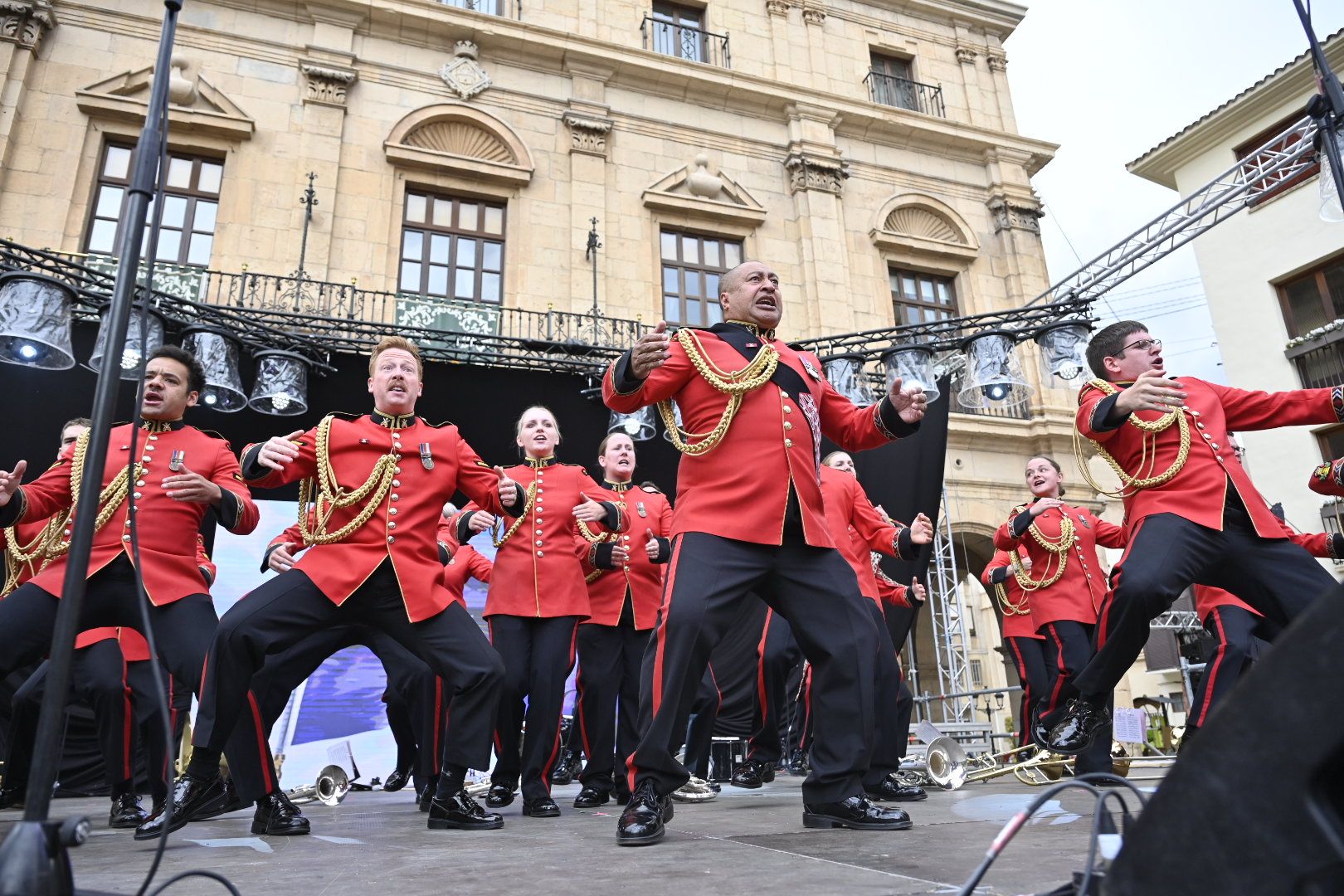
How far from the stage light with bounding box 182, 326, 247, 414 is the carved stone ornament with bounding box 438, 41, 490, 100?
689 centimetres

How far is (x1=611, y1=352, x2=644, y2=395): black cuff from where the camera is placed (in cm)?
338

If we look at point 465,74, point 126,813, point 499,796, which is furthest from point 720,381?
point 465,74

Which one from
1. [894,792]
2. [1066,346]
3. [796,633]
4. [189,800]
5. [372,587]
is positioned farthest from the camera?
[1066,346]

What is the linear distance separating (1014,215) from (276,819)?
→ 1567cm

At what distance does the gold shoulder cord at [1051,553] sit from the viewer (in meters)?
6.84

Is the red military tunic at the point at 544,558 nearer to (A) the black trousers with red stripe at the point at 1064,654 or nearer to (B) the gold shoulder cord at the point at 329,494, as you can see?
(B) the gold shoulder cord at the point at 329,494

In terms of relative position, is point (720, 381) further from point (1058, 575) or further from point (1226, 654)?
point (1058, 575)

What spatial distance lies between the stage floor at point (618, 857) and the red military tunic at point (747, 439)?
42.2 inches

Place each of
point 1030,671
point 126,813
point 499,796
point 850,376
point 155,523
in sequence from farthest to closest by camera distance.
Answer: point 850,376, point 1030,671, point 499,796, point 126,813, point 155,523

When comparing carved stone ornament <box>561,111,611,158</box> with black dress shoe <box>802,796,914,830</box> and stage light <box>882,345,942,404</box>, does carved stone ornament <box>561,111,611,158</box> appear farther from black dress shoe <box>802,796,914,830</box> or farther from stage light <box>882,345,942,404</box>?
black dress shoe <box>802,796,914,830</box>

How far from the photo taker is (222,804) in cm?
374

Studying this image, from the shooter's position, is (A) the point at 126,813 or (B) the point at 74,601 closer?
(B) the point at 74,601

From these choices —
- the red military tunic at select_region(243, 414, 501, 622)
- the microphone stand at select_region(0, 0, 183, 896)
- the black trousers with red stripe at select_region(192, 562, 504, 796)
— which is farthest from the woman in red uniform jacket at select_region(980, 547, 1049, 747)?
the microphone stand at select_region(0, 0, 183, 896)

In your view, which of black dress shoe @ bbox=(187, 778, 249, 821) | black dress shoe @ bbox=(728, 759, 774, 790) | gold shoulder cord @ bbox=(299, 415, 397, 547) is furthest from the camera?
black dress shoe @ bbox=(728, 759, 774, 790)
